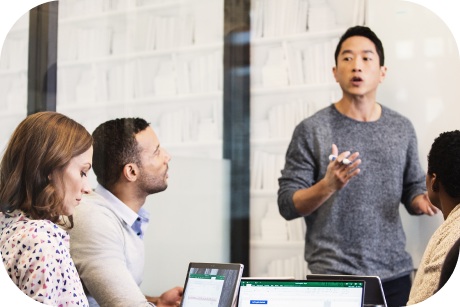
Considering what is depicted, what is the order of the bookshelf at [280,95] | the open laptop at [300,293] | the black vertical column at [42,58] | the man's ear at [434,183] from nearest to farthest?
the open laptop at [300,293] → the man's ear at [434,183] → the black vertical column at [42,58] → the bookshelf at [280,95]

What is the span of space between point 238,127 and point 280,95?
28 centimetres

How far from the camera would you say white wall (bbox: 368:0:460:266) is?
11.2 feet

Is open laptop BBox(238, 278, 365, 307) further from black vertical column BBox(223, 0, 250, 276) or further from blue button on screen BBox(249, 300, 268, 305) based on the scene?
black vertical column BBox(223, 0, 250, 276)

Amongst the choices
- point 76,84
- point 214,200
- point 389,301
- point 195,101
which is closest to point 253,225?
point 214,200

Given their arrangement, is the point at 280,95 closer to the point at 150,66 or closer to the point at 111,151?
the point at 150,66

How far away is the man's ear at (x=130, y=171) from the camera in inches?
125

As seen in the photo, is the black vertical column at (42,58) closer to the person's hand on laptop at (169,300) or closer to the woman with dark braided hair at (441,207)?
the person's hand on laptop at (169,300)

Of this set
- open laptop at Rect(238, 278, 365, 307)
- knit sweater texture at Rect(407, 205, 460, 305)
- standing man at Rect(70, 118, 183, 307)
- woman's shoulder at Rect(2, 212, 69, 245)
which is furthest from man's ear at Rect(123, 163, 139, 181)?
knit sweater texture at Rect(407, 205, 460, 305)

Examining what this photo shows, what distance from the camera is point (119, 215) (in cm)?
300

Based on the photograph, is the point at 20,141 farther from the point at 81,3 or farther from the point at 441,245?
the point at 441,245

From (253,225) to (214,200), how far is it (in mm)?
257

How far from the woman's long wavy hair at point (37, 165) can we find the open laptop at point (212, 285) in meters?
0.54

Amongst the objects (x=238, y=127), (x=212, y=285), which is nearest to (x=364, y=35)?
(x=238, y=127)

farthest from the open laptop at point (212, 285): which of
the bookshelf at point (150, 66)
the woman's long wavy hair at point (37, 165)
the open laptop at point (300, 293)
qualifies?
the bookshelf at point (150, 66)
